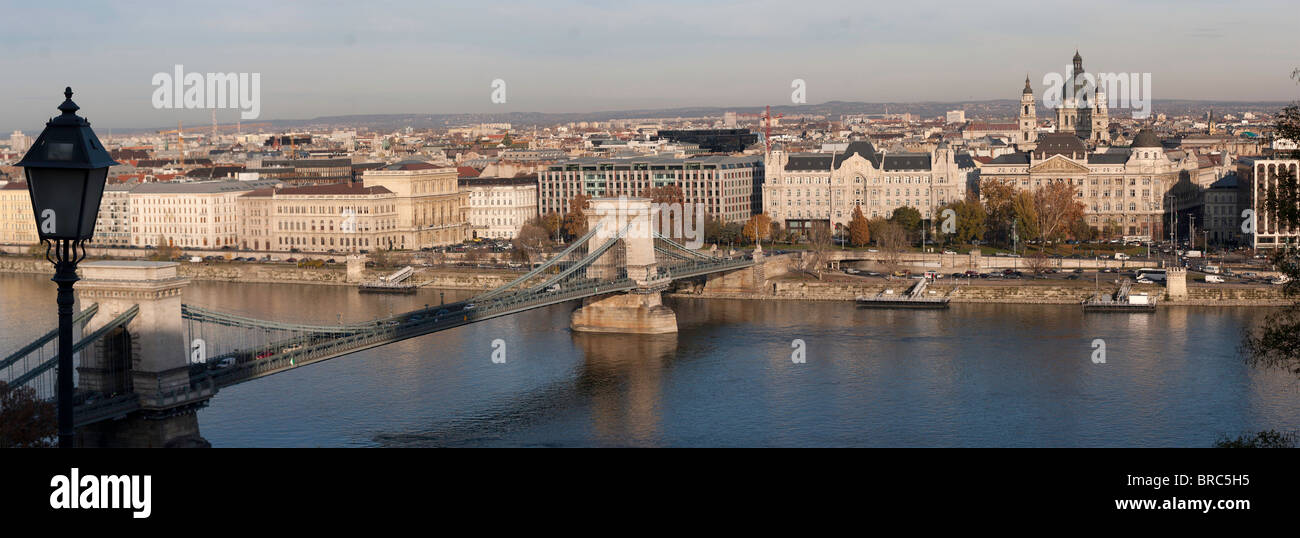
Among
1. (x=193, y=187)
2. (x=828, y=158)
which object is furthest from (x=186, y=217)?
(x=828, y=158)

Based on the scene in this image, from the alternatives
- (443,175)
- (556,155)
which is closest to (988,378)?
(443,175)

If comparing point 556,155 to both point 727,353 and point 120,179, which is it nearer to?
point 120,179

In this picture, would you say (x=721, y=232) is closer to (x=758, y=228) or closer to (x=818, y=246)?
(x=758, y=228)

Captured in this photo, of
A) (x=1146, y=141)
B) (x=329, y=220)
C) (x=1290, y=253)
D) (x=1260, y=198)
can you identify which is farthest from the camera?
(x=1146, y=141)

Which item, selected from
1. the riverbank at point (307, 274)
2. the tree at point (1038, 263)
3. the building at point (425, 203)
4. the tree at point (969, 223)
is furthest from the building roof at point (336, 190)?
the tree at point (1038, 263)

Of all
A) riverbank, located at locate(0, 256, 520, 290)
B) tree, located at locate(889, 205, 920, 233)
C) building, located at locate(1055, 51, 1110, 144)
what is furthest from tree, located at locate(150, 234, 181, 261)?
building, located at locate(1055, 51, 1110, 144)

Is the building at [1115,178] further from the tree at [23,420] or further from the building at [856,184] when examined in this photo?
the tree at [23,420]
